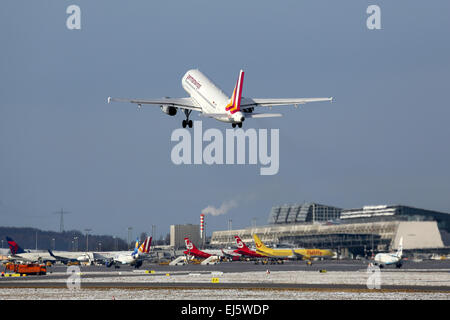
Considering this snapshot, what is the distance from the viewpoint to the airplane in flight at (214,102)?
107 metres

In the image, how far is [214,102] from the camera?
120750mm

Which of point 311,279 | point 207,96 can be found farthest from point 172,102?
point 311,279

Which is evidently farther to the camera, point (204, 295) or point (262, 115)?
point (262, 115)

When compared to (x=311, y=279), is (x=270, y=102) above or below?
above

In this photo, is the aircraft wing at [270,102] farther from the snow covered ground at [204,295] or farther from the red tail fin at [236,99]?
the snow covered ground at [204,295]

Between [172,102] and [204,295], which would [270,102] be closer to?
[172,102]

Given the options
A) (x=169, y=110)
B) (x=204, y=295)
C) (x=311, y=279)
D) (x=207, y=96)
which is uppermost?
(x=207, y=96)

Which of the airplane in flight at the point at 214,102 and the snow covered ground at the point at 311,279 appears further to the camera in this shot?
the airplane in flight at the point at 214,102

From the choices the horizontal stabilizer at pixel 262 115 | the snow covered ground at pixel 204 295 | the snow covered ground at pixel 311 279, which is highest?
the horizontal stabilizer at pixel 262 115

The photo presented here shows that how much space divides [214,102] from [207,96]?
540 centimetres

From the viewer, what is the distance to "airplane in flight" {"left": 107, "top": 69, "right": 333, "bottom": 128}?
10681cm

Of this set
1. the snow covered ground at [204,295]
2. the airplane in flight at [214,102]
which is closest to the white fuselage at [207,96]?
the airplane in flight at [214,102]
